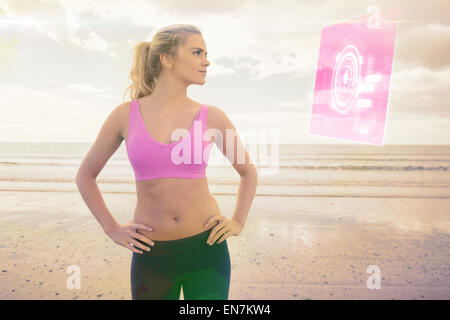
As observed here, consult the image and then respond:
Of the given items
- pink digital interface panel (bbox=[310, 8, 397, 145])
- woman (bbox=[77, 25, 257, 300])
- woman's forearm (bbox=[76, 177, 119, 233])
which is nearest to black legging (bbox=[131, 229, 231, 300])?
woman (bbox=[77, 25, 257, 300])

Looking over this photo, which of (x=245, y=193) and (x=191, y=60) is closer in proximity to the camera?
(x=191, y=60)

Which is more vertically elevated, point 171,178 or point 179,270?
point 171,178

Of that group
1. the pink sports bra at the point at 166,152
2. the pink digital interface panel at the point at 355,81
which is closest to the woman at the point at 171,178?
the pink sports bra at the point at 166,152

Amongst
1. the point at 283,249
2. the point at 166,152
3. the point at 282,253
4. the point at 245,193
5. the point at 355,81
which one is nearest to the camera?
the point at 166,152

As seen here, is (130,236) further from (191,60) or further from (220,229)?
(191,60)

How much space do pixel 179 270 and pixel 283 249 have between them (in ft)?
13.2

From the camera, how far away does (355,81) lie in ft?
10.3

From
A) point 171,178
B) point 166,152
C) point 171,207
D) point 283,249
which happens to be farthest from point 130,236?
point 283,249

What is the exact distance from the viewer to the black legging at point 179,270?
4.90 ft

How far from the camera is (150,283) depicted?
1488 mm

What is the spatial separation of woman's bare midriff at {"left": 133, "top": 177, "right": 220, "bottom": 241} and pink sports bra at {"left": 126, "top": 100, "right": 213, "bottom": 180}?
42mm

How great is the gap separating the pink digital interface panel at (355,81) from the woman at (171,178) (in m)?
1.92

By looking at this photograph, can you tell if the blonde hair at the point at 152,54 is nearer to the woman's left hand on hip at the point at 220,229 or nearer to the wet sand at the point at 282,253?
the woman's left hand on hip at the point at 220,229

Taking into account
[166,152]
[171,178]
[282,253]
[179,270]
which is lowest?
[282,253]
